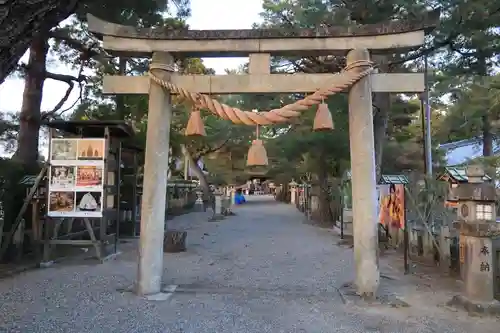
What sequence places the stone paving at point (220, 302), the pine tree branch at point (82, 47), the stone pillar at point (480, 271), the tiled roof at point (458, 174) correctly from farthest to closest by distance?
the pine tree branch at point (82, 47)
the tiled roof at point (458, 174)
the stone pillar at point (480, 271)
the stone paving at point (220, 302)

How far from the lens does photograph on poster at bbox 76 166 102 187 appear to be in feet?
26.2

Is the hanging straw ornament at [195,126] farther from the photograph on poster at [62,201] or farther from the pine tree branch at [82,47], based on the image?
the pine tree branch at [82,47]

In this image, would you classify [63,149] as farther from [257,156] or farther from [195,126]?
[257,156]

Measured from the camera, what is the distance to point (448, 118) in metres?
16.2

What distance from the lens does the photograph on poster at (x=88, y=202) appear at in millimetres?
7980

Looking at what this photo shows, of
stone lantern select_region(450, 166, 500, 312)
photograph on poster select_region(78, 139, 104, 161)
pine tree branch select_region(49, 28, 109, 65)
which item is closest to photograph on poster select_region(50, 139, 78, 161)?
photograph on poster select_region(78, 139, 104, 161)

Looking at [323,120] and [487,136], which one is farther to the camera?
[487,136]

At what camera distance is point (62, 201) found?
7.96 meters

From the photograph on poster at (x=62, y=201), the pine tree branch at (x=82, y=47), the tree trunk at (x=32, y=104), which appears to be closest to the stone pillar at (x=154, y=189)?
the photograph on poster at (x=62, y=201)

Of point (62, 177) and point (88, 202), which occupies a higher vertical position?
point (62, 177)

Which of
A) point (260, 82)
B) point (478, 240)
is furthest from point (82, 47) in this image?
point (478, 240)

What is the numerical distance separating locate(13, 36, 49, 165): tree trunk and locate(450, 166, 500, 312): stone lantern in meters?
9.72

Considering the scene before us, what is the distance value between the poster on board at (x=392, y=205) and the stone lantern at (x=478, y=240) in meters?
3.02

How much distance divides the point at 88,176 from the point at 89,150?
521 millimetres
